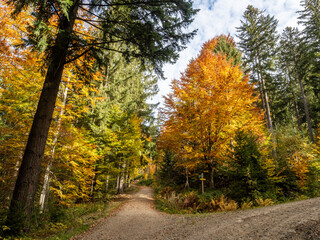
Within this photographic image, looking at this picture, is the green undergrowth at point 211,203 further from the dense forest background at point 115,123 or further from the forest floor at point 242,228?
the forest floor at point 242,228

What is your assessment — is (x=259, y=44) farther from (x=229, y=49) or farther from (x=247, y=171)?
(x=247, y=171)

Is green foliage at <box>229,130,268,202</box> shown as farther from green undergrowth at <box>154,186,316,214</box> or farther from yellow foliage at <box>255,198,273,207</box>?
green undergrowth at <box>154,186,316,214</box>

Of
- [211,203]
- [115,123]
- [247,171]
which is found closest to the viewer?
[247,171]

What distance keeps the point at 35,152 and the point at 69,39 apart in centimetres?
321

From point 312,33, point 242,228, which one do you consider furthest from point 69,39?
point 312,33

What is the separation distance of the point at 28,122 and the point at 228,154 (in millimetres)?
10301

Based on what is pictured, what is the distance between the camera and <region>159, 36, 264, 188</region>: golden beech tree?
883 cm

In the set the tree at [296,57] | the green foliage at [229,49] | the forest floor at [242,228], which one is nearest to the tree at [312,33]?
the tree at [296,57]

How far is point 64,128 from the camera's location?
8.89 metres

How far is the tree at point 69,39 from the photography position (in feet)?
13.2

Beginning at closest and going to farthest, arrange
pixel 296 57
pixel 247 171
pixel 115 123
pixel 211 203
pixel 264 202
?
pixel 264 202
pixel 247 171
pixel 211 203
pixel 115 123
pixel 296 57

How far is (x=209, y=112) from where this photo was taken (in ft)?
28.3

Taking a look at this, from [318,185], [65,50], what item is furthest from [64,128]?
[318,185]

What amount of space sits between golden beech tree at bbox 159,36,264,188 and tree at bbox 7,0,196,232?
156 inches
